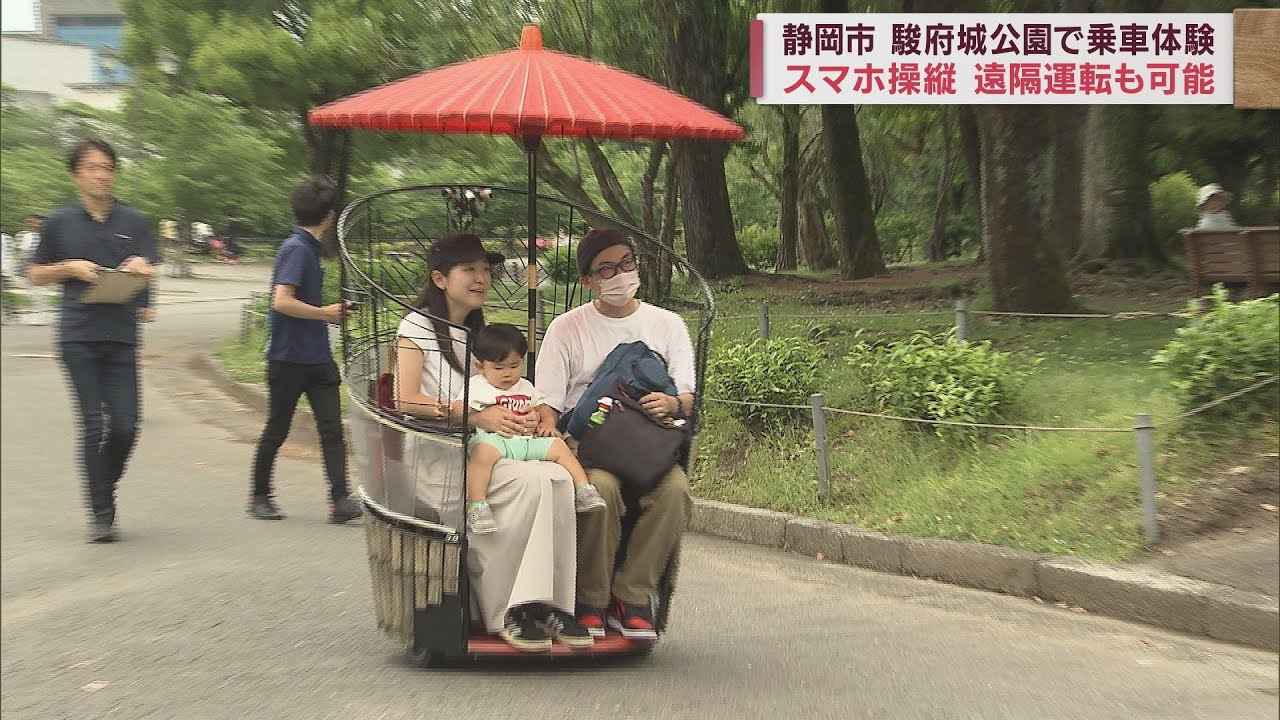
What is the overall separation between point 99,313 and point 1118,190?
540 inches

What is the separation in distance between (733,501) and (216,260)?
70.8 feet

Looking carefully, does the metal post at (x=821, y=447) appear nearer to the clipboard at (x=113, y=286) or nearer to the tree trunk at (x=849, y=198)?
the clipboard at (x=113, y=286)

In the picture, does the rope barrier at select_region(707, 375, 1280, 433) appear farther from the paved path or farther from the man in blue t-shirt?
the man in blue t-shirt

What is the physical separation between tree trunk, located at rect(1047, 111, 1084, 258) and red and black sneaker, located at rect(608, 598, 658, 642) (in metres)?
11.8

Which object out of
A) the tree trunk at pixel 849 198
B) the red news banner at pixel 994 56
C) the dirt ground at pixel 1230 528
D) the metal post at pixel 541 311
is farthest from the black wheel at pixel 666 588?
the tree trunk at pixel 849 198

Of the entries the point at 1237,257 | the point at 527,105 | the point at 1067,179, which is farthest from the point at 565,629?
the point at 1067,179

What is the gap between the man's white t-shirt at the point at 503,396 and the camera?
4832mm

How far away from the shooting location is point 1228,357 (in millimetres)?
6801

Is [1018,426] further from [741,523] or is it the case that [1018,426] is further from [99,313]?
[99,313]

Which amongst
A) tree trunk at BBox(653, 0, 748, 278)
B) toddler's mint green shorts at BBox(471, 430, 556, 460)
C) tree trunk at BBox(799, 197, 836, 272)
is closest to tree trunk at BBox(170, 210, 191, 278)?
tree trunk at BBox(653, 0, 748, 278)

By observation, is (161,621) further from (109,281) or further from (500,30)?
(500,30)

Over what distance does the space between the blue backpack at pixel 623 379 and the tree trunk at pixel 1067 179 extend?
1148 centimetres

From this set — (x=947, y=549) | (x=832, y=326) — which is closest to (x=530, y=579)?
(x=947, y=549)

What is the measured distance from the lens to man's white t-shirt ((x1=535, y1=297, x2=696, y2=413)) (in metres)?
5.21
